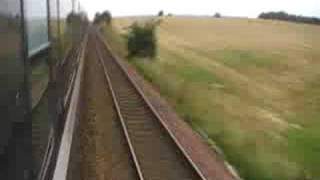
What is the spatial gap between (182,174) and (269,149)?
4711 millimetres

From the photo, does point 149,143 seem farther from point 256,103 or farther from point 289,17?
point 289,17

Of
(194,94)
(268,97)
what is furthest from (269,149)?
(268,97)

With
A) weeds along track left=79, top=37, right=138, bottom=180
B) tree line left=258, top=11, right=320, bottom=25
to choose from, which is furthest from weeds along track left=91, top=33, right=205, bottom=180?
tree line left=258, top=11, right=320, bottom=25

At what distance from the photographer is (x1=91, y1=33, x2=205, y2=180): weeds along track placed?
529 inches

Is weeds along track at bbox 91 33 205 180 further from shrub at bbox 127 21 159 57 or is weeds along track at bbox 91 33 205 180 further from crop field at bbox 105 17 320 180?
shrub at bbox 127 21 159 57

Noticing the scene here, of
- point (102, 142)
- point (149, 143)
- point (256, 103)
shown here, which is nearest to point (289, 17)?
point (256, 103)

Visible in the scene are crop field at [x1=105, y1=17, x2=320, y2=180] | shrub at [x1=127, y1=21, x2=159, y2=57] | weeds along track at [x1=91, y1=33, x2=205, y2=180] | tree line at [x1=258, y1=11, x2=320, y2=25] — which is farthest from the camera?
tree line at [x1=258, y1=11, x2=320, y2=25]

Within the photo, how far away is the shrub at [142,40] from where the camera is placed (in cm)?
4841

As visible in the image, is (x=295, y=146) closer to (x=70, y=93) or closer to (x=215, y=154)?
(x=215, y=154)

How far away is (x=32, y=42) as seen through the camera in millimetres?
6566

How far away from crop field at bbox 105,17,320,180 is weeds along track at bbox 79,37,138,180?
237 cm

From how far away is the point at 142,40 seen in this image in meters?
50.0

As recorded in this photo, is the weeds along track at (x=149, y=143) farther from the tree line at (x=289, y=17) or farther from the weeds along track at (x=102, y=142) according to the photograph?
the tree line at (x=289, y=17)

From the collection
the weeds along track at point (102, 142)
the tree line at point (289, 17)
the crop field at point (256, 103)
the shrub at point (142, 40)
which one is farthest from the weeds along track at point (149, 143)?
the tree line at point (289, 17)
